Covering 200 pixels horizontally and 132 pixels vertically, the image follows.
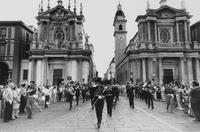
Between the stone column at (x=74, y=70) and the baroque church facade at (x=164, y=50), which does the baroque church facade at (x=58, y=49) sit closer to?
the stone column at (x=74, y=70)

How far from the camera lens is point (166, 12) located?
43500 millimetres

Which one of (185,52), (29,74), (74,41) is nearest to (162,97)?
(185,52)

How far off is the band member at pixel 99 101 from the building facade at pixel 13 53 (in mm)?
35426

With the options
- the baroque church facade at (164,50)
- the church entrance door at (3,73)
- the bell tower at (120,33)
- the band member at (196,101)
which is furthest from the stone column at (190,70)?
the church entrance door at (3,73)

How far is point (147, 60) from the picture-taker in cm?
4094

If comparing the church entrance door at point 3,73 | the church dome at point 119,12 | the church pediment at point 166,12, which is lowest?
the church entrance door at point 3,73

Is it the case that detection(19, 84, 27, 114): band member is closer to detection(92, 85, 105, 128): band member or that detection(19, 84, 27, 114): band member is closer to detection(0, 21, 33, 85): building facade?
detection(92, 85, 105, 128): band member

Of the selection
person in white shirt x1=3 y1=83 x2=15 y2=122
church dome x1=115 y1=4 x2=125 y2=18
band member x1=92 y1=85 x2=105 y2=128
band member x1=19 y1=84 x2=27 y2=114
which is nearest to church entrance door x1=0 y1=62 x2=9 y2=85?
band member x1=19 y1=84 x2=27 y2=114

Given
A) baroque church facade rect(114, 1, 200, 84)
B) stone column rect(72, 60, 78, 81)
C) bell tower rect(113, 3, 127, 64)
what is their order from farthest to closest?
bell tower rect(113, 3, 127, 64), stone column rect(72, 60, 78, 81), baroque church facade rect(114, 1, 200, 84)

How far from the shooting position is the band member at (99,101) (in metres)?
9.21

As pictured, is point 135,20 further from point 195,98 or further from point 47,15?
point 195,98

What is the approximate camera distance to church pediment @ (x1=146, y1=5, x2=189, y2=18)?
42584 mm

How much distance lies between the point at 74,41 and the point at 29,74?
1053 cm

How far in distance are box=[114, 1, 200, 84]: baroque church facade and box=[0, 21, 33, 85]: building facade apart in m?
21.0
